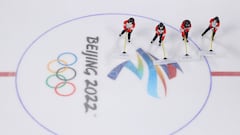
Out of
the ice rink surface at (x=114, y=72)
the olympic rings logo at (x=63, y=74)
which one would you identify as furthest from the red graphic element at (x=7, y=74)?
the olympic rings logo at (x=63, y=74)

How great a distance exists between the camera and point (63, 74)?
149 centimetres

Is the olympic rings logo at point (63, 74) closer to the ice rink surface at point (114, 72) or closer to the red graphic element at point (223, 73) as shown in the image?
the ice rink surface at point (114, 72)

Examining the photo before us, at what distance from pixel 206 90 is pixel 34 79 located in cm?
68

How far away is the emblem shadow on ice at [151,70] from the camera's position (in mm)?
1467

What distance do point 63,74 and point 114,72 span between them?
21 cm

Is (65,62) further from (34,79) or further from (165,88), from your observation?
(165,88)

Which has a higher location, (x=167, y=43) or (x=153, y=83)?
(x=167, y=43)

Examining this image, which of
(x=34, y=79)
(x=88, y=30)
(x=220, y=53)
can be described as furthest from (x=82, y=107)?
(x=220, y=53)

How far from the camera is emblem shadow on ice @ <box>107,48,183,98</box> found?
1467 mm

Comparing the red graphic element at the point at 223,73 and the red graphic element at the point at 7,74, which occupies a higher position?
the red graphic element at the point at 223,73

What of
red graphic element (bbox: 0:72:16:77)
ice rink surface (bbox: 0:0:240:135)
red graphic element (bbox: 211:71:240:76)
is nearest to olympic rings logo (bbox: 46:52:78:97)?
ice rink surface (bbox: 0:0:240:135)

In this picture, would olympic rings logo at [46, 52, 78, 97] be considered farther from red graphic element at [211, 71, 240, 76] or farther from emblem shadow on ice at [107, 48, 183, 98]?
red graphic element at [211, 71, 240, 76]

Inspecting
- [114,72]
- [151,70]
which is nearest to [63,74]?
[114,72]

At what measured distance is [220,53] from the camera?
1591 mm
